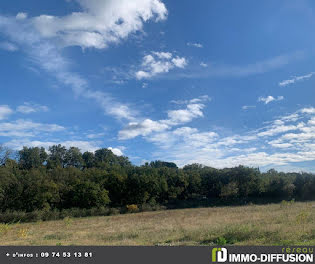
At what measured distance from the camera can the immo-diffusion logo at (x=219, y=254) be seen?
27.4 feet

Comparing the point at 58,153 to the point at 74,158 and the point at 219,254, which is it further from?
the point at 219,254

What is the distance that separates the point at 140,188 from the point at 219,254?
→ 58530 millimetres

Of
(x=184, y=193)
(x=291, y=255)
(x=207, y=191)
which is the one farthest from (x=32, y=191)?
(x=291, y=255)

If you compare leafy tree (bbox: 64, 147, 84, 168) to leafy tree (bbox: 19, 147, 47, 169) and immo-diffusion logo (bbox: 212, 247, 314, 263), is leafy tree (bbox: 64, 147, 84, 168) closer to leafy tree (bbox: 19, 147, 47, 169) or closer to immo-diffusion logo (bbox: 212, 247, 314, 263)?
leafy tree (bbox: 19, 147, 47, 169)

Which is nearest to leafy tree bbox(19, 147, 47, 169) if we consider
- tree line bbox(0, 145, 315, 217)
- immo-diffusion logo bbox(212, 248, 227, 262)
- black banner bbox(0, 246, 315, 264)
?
tree line bbox(0, 145, 315, 217)

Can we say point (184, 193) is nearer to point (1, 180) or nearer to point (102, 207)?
point (102, 207)

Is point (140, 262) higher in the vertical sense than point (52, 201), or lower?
higher

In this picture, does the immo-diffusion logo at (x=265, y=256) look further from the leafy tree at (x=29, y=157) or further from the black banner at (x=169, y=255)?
the leafy tree at (x=29, y=157)

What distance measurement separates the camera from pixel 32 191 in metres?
55.4

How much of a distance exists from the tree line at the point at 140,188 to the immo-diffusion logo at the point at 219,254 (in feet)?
165

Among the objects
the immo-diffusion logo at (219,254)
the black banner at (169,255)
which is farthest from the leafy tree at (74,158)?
the immo-diffusion logo at (219,254)

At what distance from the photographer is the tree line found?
56.4 meters

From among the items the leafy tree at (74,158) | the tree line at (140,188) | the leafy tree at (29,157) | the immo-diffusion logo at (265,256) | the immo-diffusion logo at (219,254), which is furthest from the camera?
the leafy tree at (74,158)

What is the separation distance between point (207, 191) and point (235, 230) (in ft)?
210
